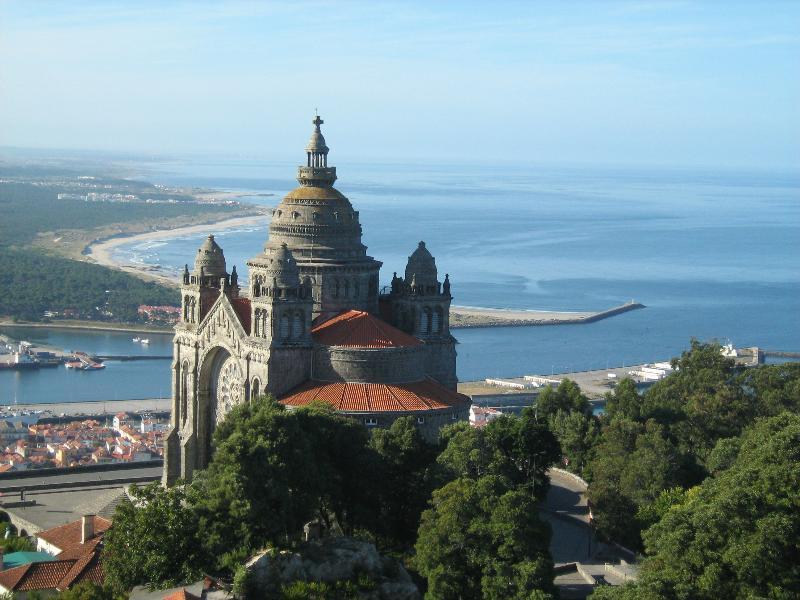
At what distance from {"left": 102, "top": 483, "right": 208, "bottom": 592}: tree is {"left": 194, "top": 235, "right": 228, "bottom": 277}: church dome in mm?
18842

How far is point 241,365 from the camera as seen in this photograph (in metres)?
51.6

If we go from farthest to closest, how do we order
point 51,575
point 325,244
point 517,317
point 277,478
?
point 517,317 → point 325,244 → point 51,575 → point 277,478

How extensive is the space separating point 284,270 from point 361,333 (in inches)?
136

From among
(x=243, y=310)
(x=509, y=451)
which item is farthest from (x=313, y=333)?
(x=509, y=451)

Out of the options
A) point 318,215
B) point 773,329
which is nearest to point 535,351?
point 773,329

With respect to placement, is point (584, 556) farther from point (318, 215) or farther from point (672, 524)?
point (318, 215)

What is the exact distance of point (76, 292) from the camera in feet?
514

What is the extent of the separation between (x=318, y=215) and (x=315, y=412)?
1253 centimetres

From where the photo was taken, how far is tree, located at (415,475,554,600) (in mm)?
35562

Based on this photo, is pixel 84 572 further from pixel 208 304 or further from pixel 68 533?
pixel 208 304

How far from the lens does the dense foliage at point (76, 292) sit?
14788cm

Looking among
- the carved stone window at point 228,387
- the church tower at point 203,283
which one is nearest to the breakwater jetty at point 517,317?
the church tower at point 203,283

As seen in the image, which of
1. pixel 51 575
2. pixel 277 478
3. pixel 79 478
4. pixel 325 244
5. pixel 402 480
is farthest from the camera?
pixel 79 478

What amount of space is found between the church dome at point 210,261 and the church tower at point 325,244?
2620 millimetres
